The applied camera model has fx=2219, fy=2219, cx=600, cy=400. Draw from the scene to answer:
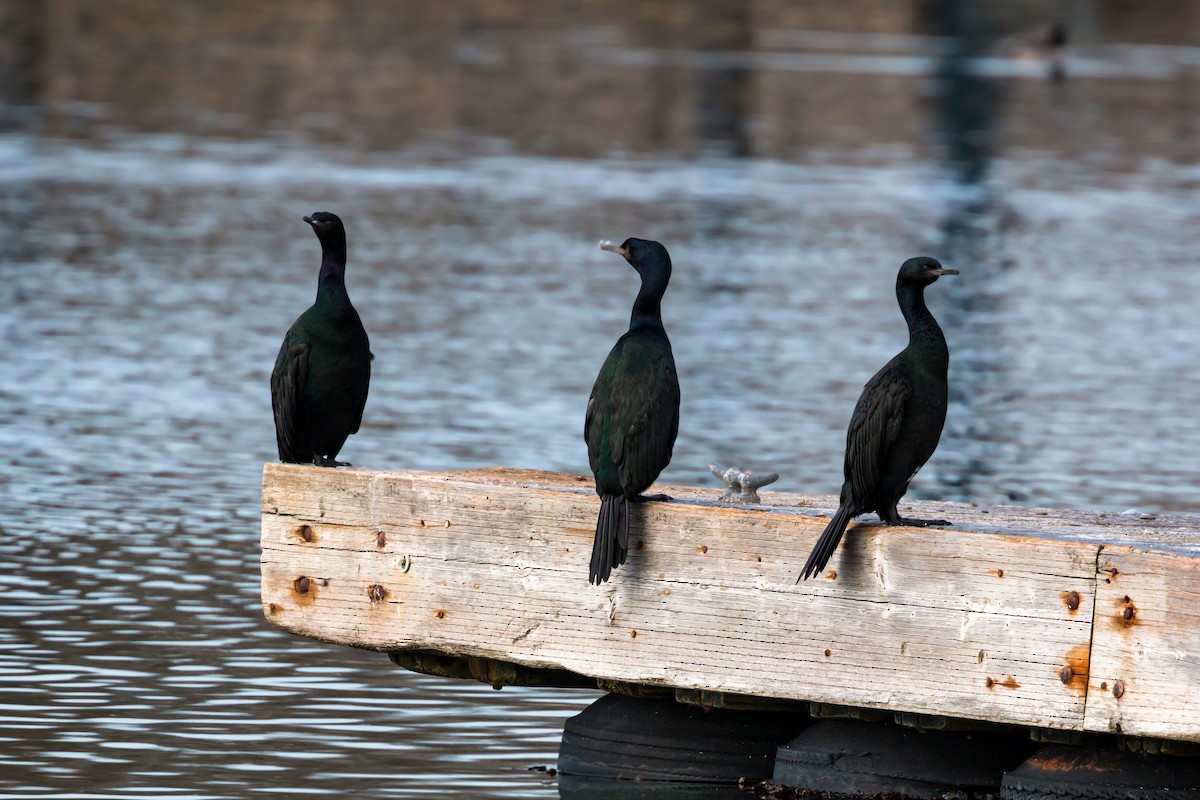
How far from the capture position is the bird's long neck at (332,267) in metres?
8.50

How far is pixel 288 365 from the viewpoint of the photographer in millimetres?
8484

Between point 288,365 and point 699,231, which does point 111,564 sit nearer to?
point 288,365

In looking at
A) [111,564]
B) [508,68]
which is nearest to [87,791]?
[111,564]

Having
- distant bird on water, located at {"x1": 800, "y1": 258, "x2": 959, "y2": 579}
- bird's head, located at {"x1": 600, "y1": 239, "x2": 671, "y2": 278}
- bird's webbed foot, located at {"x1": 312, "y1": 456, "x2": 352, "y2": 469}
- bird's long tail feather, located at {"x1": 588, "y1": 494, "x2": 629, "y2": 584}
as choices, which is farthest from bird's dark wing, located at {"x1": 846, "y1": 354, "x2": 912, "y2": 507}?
bird's webbed foot, located at {"x1": 312, "y1": 456, "x2": 352, "y2": 469}

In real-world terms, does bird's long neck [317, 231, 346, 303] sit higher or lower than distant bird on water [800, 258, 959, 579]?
higher

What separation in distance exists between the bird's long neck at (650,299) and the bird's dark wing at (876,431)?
849 millimetres

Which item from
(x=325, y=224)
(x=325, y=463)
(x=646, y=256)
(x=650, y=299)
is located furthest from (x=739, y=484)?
(x=325, y=224)

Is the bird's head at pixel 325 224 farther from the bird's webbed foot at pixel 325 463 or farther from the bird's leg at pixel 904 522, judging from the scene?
the bird's leg at pixel 904 522

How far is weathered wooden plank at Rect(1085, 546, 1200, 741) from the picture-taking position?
23.4ft

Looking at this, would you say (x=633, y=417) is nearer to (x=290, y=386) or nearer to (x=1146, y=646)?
(x=290, y=386)

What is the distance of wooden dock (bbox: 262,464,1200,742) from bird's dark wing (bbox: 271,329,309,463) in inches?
7.3

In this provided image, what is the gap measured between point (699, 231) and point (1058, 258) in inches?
175

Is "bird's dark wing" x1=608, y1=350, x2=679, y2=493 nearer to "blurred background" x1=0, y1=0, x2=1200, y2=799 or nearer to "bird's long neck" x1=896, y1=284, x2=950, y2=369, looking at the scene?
"bird's long neck" x1=896, y1=284, x2=950, y2=369

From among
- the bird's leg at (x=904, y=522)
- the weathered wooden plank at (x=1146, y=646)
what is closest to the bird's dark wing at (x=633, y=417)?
the bird's leg at (x=904, y=522)
